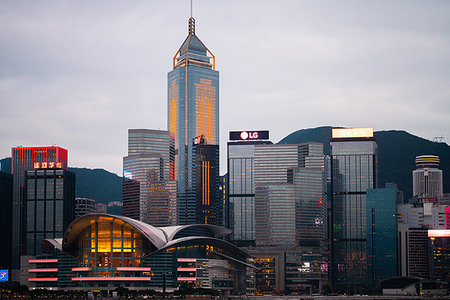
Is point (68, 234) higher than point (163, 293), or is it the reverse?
point (68, 234)

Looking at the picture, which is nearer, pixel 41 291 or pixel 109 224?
pixel 41 291

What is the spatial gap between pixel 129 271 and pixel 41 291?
25.0 meters

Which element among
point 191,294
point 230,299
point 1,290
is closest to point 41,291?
point 1,290

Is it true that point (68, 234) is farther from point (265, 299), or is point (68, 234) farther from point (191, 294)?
point (265, 299)

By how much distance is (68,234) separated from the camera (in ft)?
636

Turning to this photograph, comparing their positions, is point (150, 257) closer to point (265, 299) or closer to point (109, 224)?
point (109, 224)

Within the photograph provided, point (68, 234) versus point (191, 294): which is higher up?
point (68, 234)

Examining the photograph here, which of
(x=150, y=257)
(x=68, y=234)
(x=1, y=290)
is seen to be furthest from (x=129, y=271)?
(x=1, y=290)

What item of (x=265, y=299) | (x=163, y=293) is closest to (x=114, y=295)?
(x=163, y=293)

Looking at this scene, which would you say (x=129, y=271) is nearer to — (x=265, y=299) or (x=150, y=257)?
(x=150, y=257)

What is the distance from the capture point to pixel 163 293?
182 m

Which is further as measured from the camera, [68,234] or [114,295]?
[68,234]

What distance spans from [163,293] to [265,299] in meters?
28.9

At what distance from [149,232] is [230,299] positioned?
27.0 metres
